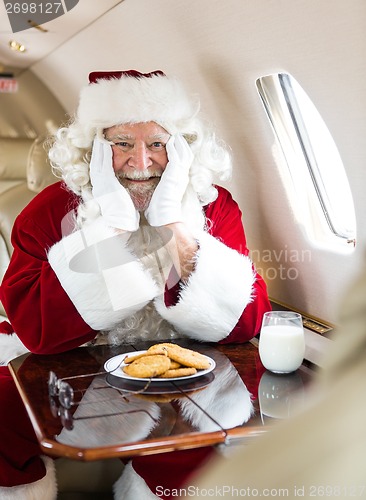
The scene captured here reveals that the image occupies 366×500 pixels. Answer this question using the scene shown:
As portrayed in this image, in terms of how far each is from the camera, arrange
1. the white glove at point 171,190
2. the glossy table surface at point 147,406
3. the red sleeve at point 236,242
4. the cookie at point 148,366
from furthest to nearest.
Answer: the white glove at point 171,190 → the red sleeve at point 236,242 → the cookie at point 148,366 → the glossy table surface at point 147,406

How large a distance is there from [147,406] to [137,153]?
1.01 m

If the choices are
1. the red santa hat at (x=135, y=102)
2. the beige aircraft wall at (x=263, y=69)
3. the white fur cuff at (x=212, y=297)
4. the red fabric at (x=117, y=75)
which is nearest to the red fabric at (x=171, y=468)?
the white fur cuff at (x=212, y=297)

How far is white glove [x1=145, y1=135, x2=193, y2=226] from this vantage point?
2.33 meters

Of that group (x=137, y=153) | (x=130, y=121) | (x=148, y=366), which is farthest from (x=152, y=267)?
(x=148, y=366)

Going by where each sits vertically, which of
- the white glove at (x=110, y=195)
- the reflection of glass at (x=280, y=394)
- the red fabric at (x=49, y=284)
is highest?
the white glove at (x=110, y=195)

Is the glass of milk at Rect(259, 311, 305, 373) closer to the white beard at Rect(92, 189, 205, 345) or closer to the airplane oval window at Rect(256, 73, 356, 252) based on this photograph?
the white beard at Rect(92, 189, 205, 345)

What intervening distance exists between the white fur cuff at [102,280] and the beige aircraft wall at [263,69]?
61 centimetres

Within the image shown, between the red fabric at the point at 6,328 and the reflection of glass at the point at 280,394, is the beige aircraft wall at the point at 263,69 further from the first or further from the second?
the red fabric at the point at 6,328

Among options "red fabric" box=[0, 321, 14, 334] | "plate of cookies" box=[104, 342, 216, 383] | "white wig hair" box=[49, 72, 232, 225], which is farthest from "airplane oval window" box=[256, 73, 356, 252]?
"red fabric" box=[0, 321, 14, 334]

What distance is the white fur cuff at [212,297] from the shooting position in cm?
211

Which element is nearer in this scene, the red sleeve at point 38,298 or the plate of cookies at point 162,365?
the plate of cookies at point 162,365

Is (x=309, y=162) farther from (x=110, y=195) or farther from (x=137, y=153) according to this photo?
(x=110, y=195)

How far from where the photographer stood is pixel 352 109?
6.44 ft

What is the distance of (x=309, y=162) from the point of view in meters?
2.55
